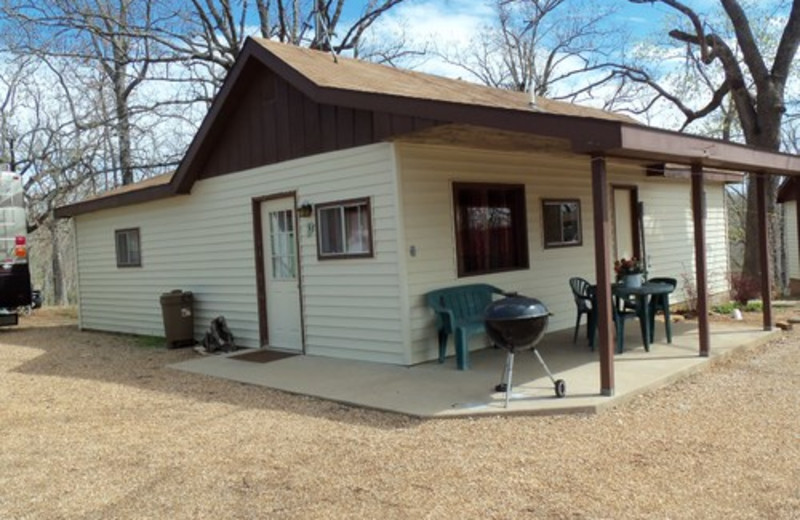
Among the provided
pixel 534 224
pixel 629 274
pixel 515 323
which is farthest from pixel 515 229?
pixel 515 323

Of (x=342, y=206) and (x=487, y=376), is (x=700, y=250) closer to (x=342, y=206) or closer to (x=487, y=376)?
(x=487, y=376)

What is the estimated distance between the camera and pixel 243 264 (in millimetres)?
9641

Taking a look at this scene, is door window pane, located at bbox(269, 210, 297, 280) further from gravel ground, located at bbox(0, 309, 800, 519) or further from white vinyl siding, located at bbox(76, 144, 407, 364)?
gravel ground, located at bbox(0, 309, 800, 519)

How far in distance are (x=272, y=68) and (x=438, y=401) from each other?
16.4 feet

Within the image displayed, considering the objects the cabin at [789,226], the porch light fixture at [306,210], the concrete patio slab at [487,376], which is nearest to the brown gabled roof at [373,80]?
the porch light fixture at [306,210]

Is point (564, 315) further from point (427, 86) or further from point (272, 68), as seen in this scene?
point (272, 68)

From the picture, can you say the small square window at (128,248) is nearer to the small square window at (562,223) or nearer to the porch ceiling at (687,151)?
the small square window at (562,223)

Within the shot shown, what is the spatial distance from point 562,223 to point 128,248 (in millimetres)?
7769

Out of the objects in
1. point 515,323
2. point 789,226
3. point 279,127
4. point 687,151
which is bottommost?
point 515,323

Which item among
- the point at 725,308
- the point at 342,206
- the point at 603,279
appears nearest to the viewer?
the point at 603,279

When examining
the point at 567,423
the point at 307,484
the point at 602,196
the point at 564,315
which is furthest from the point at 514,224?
the point at 307,484

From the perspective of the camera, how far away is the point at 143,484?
4.20 m

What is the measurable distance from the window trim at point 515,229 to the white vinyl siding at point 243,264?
1.01 m

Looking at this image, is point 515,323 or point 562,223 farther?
point 562,223
